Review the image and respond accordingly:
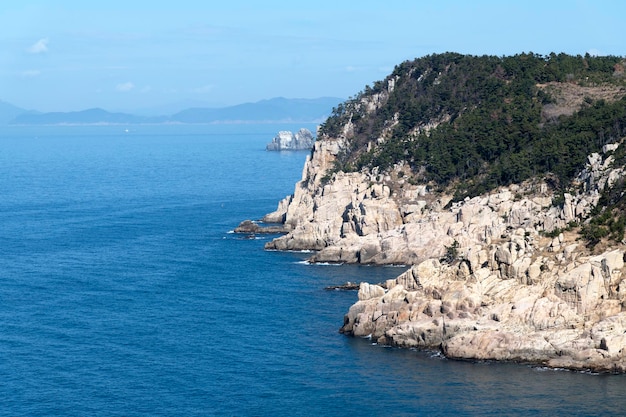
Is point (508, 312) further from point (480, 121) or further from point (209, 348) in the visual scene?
point (480, 121)

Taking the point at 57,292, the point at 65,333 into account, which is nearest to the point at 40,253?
the point at 57,292

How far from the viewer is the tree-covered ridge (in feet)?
379

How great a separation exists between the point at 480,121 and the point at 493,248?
5166cm

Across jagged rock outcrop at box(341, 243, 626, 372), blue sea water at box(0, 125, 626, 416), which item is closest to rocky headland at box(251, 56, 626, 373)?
jagged rock outcrop at box(341, 243, 626, 372)

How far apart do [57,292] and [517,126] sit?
202 feet

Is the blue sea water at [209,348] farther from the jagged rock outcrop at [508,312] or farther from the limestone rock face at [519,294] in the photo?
the limestone rock face at [519,294]

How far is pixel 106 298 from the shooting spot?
327 feet

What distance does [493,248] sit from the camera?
8712 cm

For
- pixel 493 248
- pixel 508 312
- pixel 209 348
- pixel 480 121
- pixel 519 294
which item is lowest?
pixel 209 348

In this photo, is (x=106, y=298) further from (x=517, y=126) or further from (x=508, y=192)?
(x=517, y=126)

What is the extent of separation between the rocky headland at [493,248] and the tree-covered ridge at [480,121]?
28.4 inches

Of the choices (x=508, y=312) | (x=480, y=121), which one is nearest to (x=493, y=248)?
(x=508, y=312)

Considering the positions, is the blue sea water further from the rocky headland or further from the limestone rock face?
the rocky headland

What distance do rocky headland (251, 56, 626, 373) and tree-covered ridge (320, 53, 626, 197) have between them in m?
0.72
